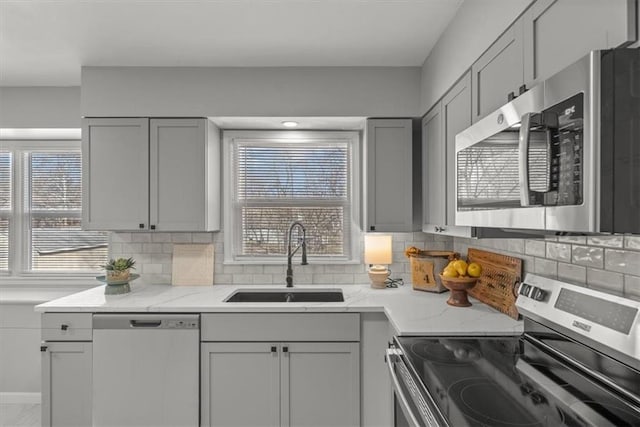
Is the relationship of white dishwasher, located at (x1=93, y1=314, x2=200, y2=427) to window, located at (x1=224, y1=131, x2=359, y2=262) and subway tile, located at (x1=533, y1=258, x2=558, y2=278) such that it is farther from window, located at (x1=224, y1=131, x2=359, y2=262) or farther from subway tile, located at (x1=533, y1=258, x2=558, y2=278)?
subway tile, located at (x1=533, y1=258, x2=558, y2=278)

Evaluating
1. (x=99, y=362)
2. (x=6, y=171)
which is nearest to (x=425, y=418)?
(x=99, y=362)

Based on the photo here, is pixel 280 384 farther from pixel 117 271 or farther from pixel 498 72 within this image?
pixel 498 72

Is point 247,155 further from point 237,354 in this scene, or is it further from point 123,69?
point 237,354

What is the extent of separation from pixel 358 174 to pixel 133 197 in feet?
5.30

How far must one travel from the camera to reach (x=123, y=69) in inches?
98.7

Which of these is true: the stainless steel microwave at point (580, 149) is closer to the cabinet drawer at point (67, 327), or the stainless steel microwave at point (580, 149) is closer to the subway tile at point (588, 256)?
the subway tile at point (588, 256)

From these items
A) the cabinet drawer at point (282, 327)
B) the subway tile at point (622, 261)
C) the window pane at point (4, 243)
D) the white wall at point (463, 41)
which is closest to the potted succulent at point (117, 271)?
the cabinet drawer at point (282, 327)

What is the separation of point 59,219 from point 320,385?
2.70 metres

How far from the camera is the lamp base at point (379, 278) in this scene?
8.52ft

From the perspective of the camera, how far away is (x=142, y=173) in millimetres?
2490

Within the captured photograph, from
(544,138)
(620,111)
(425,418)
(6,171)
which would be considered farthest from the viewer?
(6,171)

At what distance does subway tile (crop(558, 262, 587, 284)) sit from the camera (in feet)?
4.53

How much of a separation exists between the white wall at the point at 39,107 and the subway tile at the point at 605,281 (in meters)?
3.39

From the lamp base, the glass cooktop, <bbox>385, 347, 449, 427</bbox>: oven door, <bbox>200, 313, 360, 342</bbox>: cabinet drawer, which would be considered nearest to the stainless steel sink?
the lamp base
